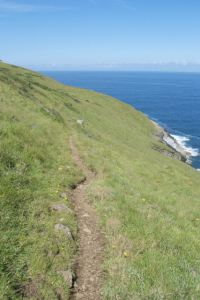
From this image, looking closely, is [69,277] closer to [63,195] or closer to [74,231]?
[74,231]

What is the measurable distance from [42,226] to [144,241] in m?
3.37

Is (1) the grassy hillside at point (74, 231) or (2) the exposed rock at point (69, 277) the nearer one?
(1) the grassy hillside at point (74, 231)

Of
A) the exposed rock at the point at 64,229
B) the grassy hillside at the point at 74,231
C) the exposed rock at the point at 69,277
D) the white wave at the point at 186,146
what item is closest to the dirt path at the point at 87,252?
the exposed rock at the point at 69,277

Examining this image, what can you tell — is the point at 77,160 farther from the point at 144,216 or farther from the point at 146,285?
the point at 146,285

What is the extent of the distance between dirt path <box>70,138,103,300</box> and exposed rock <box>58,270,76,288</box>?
15 cm

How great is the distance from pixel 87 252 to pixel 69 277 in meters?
1.73

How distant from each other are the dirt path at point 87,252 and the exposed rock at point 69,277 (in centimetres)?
15

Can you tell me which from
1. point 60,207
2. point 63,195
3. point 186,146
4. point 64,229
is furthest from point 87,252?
point 186,146

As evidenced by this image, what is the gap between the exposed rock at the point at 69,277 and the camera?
9250 mm

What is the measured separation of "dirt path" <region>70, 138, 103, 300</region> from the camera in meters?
9.30

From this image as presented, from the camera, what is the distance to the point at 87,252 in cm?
1106

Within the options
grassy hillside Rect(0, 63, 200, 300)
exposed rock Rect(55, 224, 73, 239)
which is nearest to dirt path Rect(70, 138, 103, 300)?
grassy hillside Rect(0, 63, 200, 300)

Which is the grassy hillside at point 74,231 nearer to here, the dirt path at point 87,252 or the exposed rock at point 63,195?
the exposed rock at point 63,195

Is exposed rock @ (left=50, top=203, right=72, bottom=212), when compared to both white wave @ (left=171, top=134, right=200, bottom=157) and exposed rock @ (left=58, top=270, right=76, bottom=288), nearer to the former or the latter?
exposed rock @ (left=58, top=270, right=76, bottom=288)
